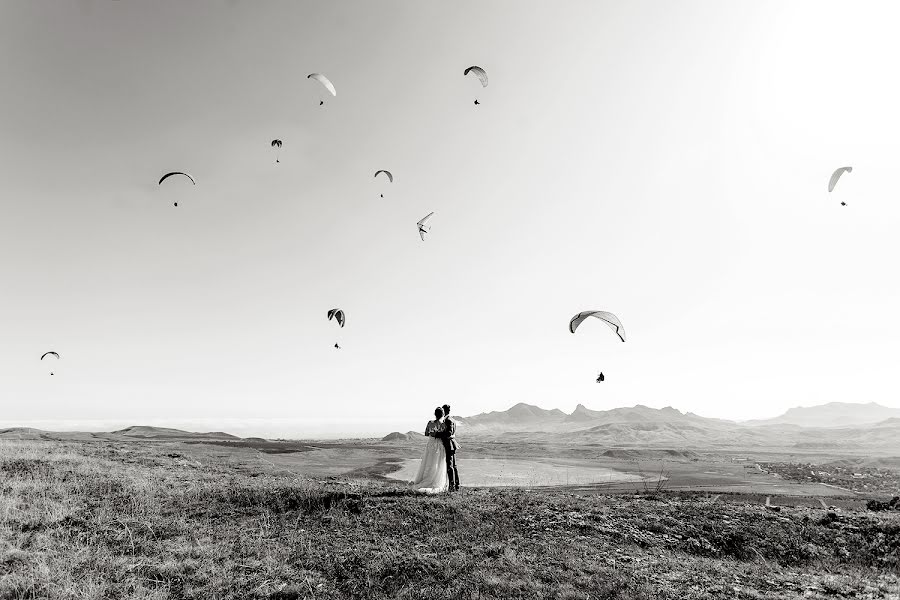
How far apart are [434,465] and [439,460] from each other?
0.78 feet

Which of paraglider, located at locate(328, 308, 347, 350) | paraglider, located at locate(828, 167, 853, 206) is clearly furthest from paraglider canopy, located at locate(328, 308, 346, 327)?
paraglider, located at locate(828, 167, 853, 206)

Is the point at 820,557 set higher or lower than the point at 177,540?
lower

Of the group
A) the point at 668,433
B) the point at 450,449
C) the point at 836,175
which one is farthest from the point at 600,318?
the point at 668,433

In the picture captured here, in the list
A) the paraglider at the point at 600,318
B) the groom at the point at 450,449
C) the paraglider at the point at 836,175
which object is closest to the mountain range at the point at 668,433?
the groom at the point at 450,449

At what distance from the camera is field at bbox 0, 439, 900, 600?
7777 mm

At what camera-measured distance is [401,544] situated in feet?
32.3

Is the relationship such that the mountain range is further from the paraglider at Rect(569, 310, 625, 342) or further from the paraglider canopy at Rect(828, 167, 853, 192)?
the paraglider canopy at Rect(828, 167, 853, 192)

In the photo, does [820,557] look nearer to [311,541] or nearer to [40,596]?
[311,541]

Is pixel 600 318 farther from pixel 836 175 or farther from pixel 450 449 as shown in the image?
pixel 836 175

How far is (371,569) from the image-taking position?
8.48 meters

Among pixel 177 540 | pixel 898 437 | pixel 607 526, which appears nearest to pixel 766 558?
pixel 607 526

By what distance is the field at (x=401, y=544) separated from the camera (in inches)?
306

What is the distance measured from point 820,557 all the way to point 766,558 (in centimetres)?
129

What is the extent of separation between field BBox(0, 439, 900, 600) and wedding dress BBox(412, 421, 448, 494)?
849 mm
